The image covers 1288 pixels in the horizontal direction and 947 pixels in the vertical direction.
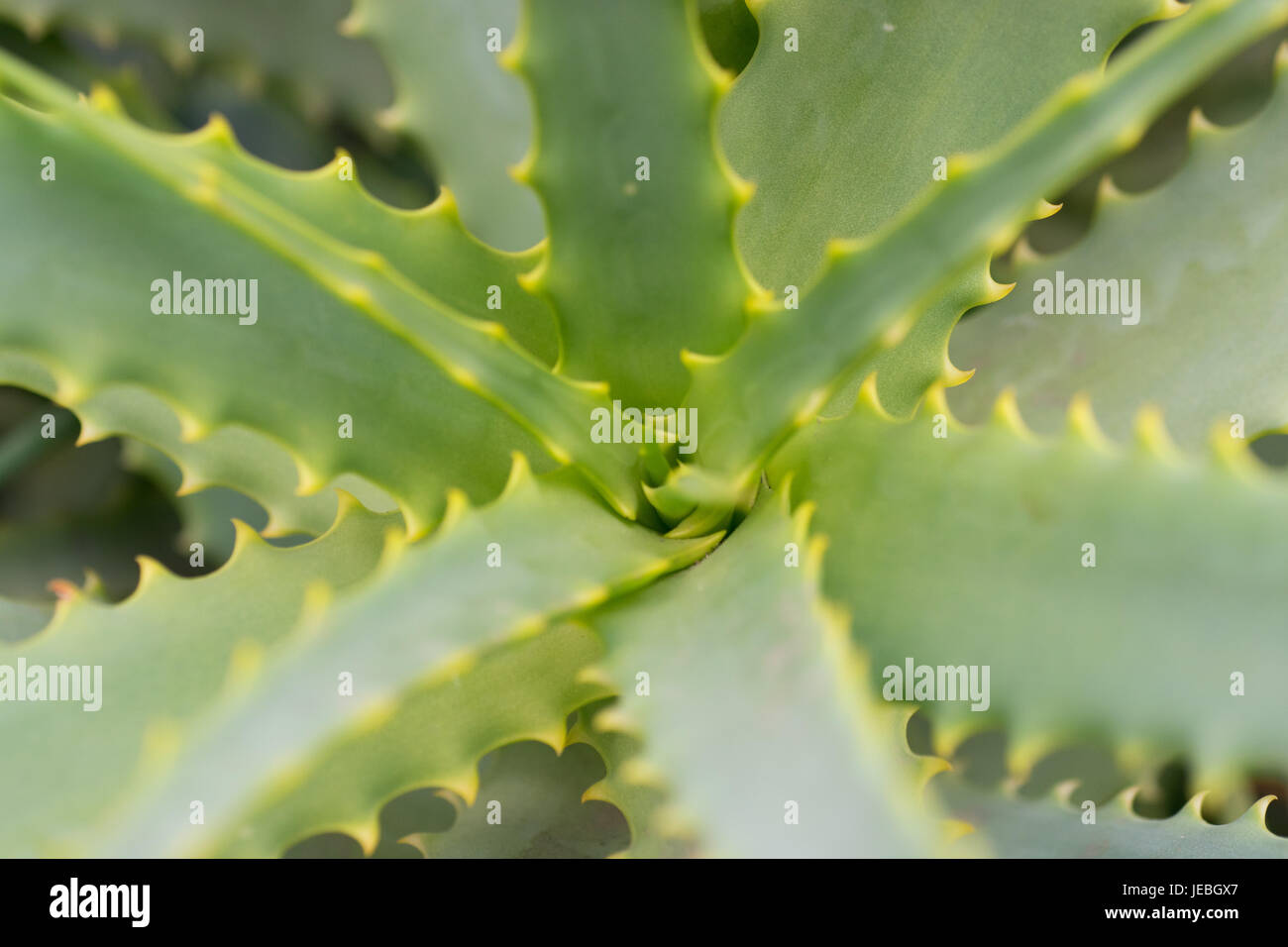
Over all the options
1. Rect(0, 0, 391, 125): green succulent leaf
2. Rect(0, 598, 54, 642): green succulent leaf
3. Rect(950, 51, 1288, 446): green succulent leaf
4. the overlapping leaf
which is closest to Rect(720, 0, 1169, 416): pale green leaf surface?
Rect(950, 51, 1288, 446): green succulent leaf

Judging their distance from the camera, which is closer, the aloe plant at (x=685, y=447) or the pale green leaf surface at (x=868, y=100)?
the aloe plant at (x=685, y=447)

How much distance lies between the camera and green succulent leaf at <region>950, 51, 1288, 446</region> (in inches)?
23.5

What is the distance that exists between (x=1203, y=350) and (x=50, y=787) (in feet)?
2.21

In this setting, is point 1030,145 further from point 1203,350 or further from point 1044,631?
point 1203,350

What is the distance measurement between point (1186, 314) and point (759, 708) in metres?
0.42

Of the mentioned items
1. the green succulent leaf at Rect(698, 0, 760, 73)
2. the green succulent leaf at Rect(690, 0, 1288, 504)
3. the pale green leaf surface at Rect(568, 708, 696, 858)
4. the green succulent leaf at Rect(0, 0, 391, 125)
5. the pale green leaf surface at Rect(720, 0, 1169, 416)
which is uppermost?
the green succulent leaf at Rect(0, 0, 391, 125)

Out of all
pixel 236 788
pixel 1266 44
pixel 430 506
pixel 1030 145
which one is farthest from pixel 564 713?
pixel 1266 44

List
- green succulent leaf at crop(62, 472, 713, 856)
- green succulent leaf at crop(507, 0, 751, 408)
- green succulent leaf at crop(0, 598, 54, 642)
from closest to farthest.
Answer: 1. green succulent leaf at crop(62, 472, 713, 856)
2. green succulent leaf at crop(507, 0, 751, 408)
3. green succulent leaf at crop(0, 598, 54, 642)

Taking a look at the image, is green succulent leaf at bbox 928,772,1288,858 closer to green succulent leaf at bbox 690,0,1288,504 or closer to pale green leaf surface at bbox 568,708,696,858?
pale green leaf surface at bbox 568,708,696,858

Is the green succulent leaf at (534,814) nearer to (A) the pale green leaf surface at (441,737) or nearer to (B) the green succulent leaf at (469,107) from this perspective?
(A) the pale green leaf surface at (441,737)

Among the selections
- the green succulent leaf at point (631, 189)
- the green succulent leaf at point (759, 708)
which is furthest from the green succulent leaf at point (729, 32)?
the green succulent leaf at point (759, 708)

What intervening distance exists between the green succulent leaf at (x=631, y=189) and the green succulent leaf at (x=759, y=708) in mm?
99

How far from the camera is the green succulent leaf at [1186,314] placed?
0.60 meters

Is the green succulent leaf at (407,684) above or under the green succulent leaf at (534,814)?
above
